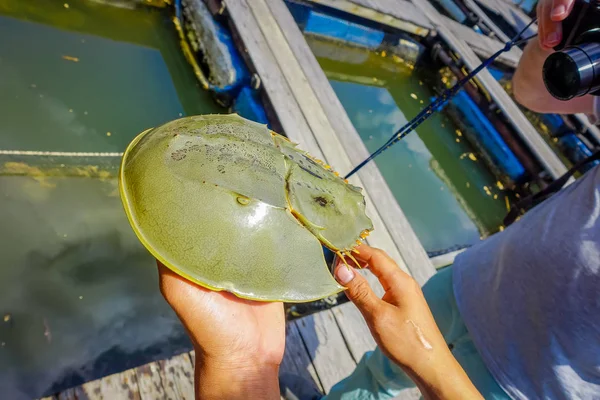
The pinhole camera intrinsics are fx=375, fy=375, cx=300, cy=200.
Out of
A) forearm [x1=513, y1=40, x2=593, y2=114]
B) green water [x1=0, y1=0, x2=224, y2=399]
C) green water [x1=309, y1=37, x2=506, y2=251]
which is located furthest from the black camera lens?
green water [x1=309, y1=37, x2=506, y2=251]

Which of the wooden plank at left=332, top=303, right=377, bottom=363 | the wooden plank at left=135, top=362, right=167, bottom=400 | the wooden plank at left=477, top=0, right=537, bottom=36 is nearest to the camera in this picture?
the wooden plank at left=135, top=362, right=167, bottom=400

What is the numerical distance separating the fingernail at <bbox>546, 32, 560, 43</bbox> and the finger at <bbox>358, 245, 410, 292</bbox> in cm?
98

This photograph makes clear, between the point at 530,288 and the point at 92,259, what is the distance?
246cm

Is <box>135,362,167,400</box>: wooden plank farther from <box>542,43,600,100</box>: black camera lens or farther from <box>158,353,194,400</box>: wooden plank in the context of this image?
<box>542,43,600,100</box>: black camera lens

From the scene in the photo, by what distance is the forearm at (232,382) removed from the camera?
3.43 ft

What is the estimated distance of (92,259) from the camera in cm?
247

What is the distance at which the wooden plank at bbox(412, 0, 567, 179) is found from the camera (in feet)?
13.9

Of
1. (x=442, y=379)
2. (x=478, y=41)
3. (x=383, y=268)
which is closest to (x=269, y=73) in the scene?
(x=383, y=268)

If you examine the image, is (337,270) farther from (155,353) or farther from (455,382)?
(155,353)

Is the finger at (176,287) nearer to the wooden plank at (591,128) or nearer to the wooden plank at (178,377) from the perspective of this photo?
the wooden plank at (178,377)

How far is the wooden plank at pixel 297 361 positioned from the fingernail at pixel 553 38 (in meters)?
1.76

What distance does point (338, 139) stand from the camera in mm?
3094

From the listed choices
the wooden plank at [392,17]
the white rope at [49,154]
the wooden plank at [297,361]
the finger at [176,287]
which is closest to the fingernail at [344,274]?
the finger at [176,287]

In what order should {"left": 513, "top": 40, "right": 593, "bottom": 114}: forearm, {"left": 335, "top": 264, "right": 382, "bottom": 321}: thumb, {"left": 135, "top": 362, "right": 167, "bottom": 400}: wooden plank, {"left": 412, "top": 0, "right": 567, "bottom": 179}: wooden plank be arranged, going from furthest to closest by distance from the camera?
1. {"left": 412, "top": 0, "right": 567, "bottom": 179}: wooden plank
2. {"left": 135, "top": 362, "right": 167, "bottom": 400}: wooden plank
3. {"left": 513, "top": 40, "right": 593, "bottom": 114}: forearm
4. {"left": 335, "top": 264, "right": 382, "bottom": 321}: thumb
